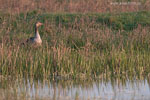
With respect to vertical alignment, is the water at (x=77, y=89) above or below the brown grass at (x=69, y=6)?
below

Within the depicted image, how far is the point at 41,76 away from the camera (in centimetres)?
912

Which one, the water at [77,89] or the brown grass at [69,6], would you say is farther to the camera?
the brown grass at [69,6]

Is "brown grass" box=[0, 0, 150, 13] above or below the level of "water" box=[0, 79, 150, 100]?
above

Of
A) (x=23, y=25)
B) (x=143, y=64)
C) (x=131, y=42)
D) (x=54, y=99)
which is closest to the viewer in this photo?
(x=54, y=99)

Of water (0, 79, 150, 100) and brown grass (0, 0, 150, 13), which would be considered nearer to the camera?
water (0, 79, 150, 100)

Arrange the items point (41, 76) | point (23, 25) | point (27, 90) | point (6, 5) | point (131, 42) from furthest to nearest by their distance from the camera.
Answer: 1. point (6, 5)
2. point (23, 25)
3. point (131, 42)
4. point (41, 76)
5. point (27, 90)

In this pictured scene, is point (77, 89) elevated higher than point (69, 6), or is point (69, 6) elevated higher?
point (69, 6)

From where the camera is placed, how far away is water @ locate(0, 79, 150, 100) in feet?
25.5

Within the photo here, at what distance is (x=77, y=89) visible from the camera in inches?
330

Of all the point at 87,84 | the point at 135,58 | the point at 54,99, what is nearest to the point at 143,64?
the point at 135,58

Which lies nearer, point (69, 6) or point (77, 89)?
point (77, 89)

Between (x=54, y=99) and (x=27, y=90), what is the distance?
85 centimetres

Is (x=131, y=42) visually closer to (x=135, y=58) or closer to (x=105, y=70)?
(x=135, y=58)

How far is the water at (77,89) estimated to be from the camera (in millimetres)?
7770
